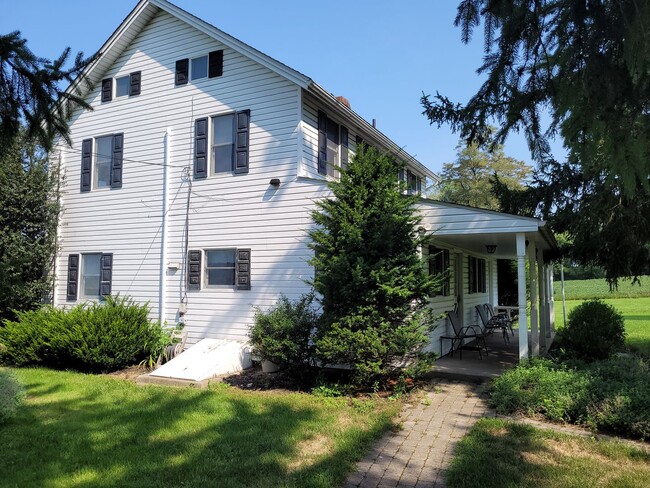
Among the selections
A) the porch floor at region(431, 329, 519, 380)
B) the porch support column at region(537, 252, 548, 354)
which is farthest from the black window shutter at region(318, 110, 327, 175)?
the porch support column at region(537, 252, 548, 354)

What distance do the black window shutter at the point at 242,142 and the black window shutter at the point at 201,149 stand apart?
83cm

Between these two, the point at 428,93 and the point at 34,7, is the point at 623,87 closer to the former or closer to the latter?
the point at 428,93

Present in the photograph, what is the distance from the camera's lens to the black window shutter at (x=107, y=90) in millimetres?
12008

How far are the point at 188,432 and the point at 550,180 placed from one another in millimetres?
9643

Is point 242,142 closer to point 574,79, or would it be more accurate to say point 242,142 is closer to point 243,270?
point 243,270

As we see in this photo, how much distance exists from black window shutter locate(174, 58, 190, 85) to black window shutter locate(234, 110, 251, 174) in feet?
6.39

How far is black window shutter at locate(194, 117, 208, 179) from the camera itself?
34.4 feet

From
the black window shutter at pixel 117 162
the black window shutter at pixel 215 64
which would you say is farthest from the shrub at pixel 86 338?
the black window shutter at pixel 215 64

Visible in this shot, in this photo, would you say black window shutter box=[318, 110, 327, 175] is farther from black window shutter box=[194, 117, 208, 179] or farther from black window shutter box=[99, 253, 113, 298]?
black window shutter box=[99, 253, 113, 298]

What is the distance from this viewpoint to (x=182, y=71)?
11031mm

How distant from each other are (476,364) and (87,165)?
10468 millimetres

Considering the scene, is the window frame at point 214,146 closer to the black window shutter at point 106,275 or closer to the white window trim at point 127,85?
the white window trim at point 127,85

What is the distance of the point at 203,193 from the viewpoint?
1044cm

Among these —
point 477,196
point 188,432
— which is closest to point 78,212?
point 188,432
